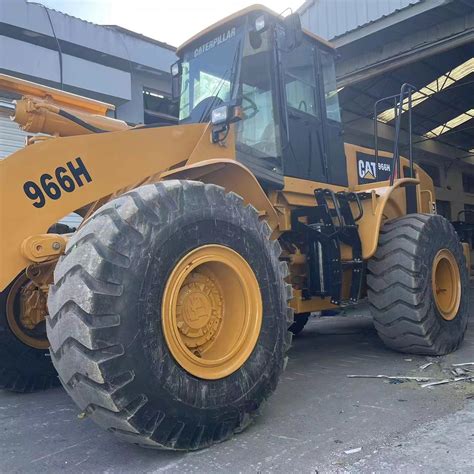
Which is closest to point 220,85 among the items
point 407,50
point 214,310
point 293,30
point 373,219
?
point 293,30

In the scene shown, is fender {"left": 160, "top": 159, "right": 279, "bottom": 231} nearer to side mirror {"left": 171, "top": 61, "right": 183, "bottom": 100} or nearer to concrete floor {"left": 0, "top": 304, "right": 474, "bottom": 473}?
concrete floor {"left": 0, "top": 304, "right": 474, "bottom": 473}

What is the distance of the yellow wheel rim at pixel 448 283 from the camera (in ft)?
18.9

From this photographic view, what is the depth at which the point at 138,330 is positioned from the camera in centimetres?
274

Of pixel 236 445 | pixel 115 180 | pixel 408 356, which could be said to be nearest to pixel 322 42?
pixel 115 180

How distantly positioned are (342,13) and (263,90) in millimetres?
6211

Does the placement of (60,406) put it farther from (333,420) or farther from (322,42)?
(322,42)

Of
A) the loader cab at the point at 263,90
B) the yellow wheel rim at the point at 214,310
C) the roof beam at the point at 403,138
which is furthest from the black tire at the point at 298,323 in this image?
the roof beam at the point at 403,138

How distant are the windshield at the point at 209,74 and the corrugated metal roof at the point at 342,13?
529 cm

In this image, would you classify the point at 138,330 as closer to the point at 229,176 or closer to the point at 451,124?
the point at 229,176

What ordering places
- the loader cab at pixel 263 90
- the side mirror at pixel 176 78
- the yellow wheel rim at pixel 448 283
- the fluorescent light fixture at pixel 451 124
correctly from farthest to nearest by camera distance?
the fluorescent light fixture at pixel 451 124 < the yellow wheel rim at pixel 448 283 < the side mirror at pixel 176 78 < the loader cab at pixel 263 90

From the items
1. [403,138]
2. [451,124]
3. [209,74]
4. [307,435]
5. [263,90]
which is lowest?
[307,435]

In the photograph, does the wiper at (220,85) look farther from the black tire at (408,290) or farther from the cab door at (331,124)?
the black tire at (408,290)

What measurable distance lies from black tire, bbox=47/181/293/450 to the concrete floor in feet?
0.74

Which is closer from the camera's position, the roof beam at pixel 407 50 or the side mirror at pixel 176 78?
the side mirror at pixel 176 78
